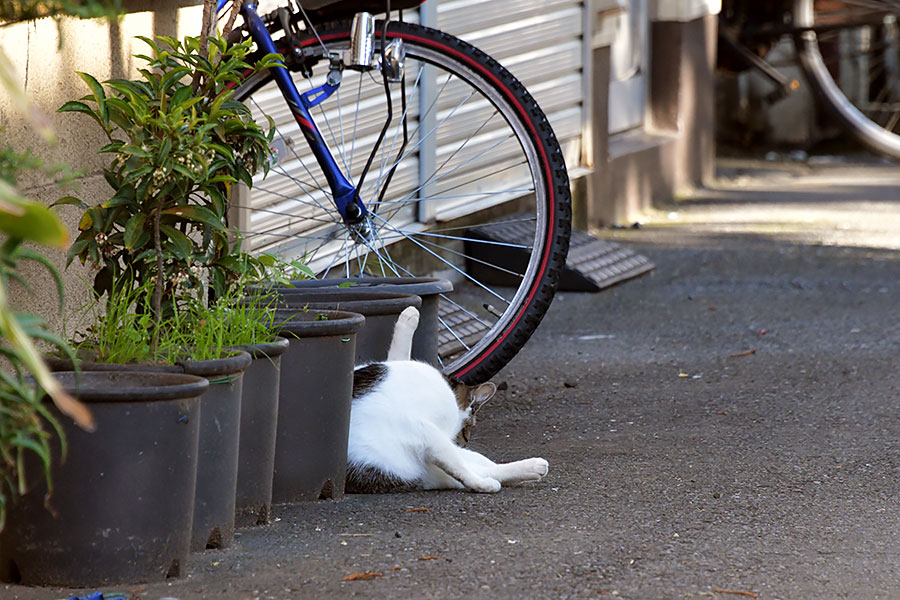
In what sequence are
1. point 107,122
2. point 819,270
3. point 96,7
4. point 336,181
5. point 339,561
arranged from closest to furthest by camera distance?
point 96,7, point 339,561, point 107,122, point 336,181, point 819,270

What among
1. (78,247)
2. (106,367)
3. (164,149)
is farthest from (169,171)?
(106,367)

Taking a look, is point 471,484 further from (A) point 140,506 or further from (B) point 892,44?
(B) point 892,44

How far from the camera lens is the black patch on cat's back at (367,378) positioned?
114 inches

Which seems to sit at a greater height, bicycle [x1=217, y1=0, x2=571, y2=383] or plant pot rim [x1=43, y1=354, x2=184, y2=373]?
bicycle [x1=217, y1=0, x2=571, y2=383]

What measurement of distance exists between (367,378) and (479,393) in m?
0.40

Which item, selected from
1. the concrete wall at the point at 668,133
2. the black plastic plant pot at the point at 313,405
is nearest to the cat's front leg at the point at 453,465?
the black plastic plant pot at the point at 313,405

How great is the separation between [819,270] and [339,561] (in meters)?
4.22

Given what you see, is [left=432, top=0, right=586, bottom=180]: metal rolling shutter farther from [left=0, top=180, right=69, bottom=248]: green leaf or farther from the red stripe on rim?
[left=0, top=180, right=69, bottom=248]: green leaf

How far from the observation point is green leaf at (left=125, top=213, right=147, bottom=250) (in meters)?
2.44

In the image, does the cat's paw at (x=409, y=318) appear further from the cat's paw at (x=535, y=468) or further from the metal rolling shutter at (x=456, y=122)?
the metal rolling shutter at (x=456, y=122)

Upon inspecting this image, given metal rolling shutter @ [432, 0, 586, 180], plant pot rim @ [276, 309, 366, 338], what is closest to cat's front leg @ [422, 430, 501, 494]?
plant pot rim @ [276, 309, 366, 338]

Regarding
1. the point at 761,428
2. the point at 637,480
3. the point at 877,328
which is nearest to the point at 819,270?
the point at 877,328

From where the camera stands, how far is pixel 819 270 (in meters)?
6.02

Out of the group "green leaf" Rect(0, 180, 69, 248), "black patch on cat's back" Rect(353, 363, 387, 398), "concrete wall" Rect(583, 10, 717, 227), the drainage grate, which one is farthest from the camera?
"concrete wall" Rect(583, 10, 717, 227)
